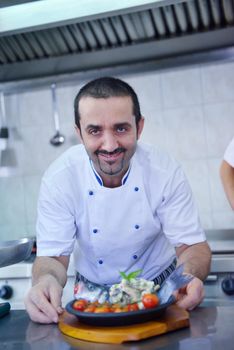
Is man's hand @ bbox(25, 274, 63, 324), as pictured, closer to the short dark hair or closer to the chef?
the chef

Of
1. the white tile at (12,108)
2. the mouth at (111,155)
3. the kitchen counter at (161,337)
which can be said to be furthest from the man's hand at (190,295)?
the white tile at (12,108)

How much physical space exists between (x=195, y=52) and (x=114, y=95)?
108cm

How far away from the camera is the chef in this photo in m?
1.40

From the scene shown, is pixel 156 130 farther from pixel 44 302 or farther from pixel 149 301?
pixel 149 301

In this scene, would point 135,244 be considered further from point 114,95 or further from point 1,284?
point 1,284

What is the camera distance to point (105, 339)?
3.06 feet

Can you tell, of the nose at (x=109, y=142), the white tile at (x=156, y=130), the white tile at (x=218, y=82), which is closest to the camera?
the nose at (x=109, y=142)

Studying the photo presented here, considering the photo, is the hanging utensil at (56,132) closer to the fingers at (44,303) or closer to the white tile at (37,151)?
the white tile at (37,151)

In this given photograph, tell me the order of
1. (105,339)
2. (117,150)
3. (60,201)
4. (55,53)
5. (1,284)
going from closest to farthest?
(105,339), (117,150), (60,201), (1,284), (55,53)

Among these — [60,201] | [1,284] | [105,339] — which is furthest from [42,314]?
[1,284]

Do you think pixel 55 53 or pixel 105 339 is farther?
pixel 55 53

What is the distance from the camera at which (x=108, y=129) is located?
1325 millimetres

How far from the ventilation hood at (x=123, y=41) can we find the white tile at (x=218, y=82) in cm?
10

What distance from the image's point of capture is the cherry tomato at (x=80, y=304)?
102cm
